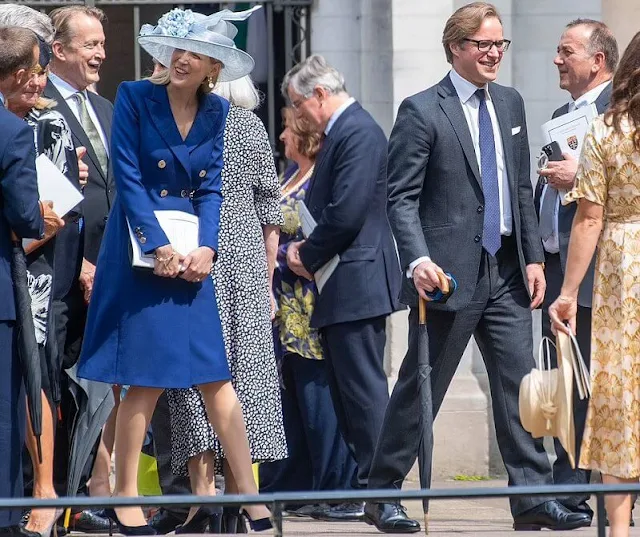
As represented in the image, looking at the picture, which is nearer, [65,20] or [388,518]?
[388,518]

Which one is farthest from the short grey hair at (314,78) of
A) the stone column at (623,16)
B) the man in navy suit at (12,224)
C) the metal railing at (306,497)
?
the metal railing at (306,497)

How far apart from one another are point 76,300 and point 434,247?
61.8 inches

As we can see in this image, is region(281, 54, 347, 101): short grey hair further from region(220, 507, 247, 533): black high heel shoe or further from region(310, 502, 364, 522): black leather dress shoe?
region(220, 507, 247, 533): black high heel shoe

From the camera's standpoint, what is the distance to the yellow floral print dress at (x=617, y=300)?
5.36m

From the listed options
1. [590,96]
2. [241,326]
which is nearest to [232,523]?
[241,326]

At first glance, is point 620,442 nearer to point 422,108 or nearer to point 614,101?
point 614,101

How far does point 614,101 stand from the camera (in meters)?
5.41

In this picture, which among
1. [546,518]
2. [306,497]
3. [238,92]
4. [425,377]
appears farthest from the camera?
[238,92]

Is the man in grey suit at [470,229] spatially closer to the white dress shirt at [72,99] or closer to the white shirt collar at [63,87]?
the white dress shirt at [72,99]

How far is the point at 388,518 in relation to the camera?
17.5 feet

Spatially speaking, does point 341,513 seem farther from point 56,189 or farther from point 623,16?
point 623,16

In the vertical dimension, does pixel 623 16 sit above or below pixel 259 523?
above

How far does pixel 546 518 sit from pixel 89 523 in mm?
2042

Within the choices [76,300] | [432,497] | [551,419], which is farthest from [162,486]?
[432,497]
